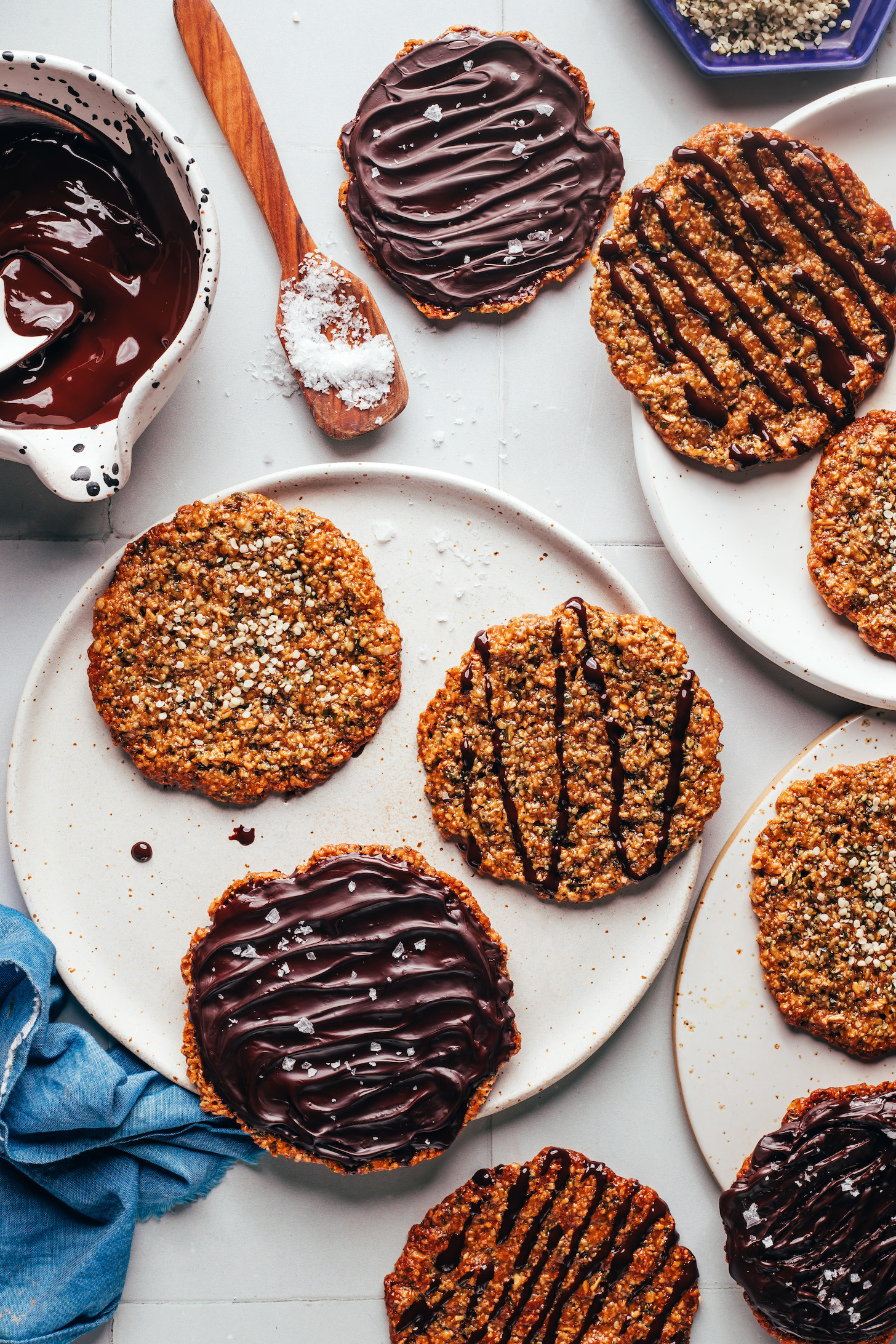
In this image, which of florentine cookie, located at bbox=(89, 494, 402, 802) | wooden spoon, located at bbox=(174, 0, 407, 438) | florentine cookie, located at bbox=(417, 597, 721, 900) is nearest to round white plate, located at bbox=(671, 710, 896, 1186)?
florentine cookie, located at bbox=(417, 597, 721, 900)

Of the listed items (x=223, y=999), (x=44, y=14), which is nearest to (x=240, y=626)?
(x=223, y=999)

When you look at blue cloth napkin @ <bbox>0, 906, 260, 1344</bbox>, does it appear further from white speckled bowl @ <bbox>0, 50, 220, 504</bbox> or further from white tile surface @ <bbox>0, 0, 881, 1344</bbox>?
white speckled bowl @ <bbox>0, 50, 220, 504</bbox>

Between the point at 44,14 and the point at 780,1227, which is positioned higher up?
the point at 44,14

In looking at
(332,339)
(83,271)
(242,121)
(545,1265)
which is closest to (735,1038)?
(545,1265)

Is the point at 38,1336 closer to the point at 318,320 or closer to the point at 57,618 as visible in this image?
the point at 57,618

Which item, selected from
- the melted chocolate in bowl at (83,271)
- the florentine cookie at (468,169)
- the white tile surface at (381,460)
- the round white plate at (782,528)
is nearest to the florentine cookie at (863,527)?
the round white plate at (782,528)

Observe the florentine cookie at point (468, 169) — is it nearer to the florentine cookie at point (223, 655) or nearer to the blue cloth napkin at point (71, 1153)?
the florentine cookie at point (223, 655)

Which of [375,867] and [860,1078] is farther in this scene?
[860,1078]
